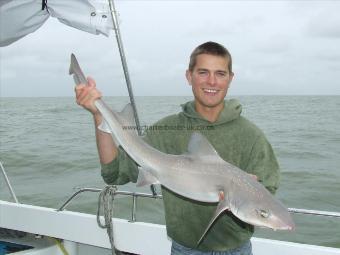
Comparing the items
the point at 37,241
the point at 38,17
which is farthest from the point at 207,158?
the point at 37,241

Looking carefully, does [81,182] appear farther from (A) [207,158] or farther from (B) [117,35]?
(A) [207,158]

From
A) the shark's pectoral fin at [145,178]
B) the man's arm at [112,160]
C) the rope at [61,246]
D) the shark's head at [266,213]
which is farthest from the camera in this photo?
the rope at [61,246]

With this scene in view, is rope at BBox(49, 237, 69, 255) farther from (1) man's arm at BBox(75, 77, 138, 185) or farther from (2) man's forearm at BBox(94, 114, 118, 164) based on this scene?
(2) man's forearm at BBox(94, 114, 118, 164)

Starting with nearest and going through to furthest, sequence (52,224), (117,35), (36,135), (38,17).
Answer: (117,35) < (38,17) < (52,224) < (36,135)

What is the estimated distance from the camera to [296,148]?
22.3m

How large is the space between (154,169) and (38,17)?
2.62m

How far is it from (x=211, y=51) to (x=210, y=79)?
0.64 ft

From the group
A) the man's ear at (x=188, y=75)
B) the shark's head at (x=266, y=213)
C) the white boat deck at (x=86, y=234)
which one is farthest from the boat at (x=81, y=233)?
the shark's head at (x=266, y=213)

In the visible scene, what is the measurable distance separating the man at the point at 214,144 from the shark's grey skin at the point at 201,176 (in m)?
0.20

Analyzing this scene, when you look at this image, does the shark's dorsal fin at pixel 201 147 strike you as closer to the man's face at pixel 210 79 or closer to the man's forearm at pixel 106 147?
the man's face at pixel 210 79

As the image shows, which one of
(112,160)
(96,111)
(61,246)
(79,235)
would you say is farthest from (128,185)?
(96,111)

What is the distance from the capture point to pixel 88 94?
2.96 meters

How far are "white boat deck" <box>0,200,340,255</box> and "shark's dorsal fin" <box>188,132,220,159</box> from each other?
186 centimetres

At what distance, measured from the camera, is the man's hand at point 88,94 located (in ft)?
9.69
